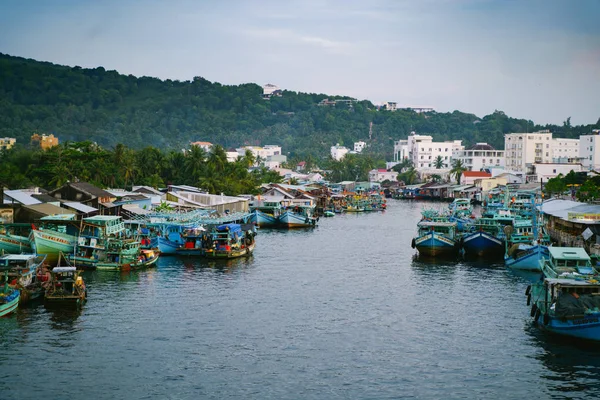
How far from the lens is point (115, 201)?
51.2 meters

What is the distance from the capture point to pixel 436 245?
4412cm

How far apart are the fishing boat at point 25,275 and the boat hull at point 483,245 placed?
24786 mm

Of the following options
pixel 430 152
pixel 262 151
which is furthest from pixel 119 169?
pixel 262 151

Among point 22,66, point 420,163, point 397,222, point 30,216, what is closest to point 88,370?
point 30,216

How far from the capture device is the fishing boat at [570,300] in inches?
954

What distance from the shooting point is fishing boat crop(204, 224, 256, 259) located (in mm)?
42000

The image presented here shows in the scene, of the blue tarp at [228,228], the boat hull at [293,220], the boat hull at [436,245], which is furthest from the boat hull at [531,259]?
the boat hull at [293,220]

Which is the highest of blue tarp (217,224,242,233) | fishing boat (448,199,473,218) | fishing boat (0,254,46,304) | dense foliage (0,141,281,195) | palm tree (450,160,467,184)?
palm tree (450,160,467,184)

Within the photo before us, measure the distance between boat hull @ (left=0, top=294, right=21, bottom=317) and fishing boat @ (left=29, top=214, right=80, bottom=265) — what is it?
335 inches

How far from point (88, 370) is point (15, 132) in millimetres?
128351

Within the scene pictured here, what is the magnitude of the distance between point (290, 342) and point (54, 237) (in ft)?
52.5

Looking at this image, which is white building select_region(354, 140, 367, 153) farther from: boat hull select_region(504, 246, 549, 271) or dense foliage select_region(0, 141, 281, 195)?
boat hull select_region(504, 246, 549, 271)

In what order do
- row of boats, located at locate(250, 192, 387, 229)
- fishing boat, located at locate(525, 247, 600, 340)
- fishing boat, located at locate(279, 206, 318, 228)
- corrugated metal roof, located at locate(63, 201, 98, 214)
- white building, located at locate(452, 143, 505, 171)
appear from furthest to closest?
white building, located at locate(452, 143, 505, 171)
row of boats, located at locate(250, 192, 387, 229)
fishing boat, located at locate(279, 206, 318, 228)
corrugated metal roof, located at locate(63, 201, 98, 214)
fishing boat, located at locate(525, 247, 600, 340)

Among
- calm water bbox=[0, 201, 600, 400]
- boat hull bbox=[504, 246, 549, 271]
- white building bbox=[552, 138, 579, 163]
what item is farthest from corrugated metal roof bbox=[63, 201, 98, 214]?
white building bbox=[552, 138, 579, 163]
